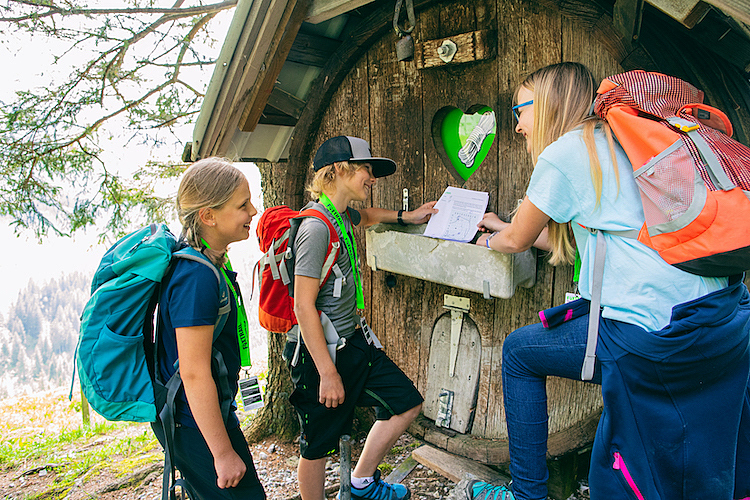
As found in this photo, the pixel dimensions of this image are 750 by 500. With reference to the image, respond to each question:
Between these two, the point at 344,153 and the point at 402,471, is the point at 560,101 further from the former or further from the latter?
the point at 402,471

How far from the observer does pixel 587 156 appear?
1.53 m

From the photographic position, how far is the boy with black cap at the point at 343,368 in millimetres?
2270

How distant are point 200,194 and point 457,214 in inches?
49.8

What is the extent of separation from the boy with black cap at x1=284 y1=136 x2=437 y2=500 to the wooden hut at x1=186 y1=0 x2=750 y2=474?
44 centimetres

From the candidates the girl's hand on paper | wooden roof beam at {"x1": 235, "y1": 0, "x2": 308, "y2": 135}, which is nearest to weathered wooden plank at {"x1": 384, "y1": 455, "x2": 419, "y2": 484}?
the girl's hand on paper

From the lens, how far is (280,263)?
2.24 metres

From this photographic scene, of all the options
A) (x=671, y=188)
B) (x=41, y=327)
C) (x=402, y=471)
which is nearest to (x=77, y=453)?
(x=402, y=471)

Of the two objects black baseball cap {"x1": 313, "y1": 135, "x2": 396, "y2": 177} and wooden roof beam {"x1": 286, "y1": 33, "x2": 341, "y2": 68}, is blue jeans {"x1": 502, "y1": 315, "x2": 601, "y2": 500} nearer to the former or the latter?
black baseball cap {"x1": 313, "y1": 135, "x2": 396, "y2": 177}

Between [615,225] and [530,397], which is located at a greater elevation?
[615,225]

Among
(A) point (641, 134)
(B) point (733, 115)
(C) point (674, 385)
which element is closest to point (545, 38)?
(B) point (733, 115)

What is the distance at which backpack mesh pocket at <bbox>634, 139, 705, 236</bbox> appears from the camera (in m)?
1.30

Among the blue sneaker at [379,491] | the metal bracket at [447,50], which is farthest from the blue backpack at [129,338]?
the metal bracket at [447,50]

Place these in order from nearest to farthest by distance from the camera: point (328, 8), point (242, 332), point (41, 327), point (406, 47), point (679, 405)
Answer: point (679, 405) → point (242, 332) → point (328, 8) → point (406, 47) → point (41, 327)

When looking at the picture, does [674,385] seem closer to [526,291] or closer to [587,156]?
[587,156]
